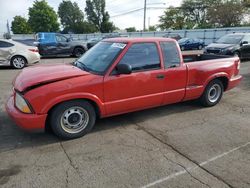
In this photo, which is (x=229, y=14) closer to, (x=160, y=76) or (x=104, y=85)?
(x=160, y=76)

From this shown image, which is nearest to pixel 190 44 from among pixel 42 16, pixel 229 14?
pixel 229 14

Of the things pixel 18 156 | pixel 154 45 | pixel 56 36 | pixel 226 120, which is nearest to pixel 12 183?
pixel 18 156

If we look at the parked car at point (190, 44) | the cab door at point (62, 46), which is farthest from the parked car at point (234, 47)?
the parked car at point (190, 44)

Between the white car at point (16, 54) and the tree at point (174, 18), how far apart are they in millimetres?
63359

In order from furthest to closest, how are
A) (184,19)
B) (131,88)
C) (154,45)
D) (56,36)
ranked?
(184,19) < (56,36) < (154,45) < (131,88)

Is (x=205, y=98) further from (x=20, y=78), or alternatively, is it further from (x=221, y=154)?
(x=20, y=78)

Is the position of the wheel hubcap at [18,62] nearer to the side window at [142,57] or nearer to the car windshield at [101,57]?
the car windshield at [101,57]

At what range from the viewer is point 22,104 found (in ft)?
12.5

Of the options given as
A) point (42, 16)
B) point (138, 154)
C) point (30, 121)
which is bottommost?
point (138, 154)

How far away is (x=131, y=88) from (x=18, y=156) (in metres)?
2.12

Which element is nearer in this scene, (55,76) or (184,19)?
(55,76)

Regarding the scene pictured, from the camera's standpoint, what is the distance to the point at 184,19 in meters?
70.5

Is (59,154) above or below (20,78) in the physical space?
below

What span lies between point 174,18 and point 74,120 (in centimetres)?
7223
